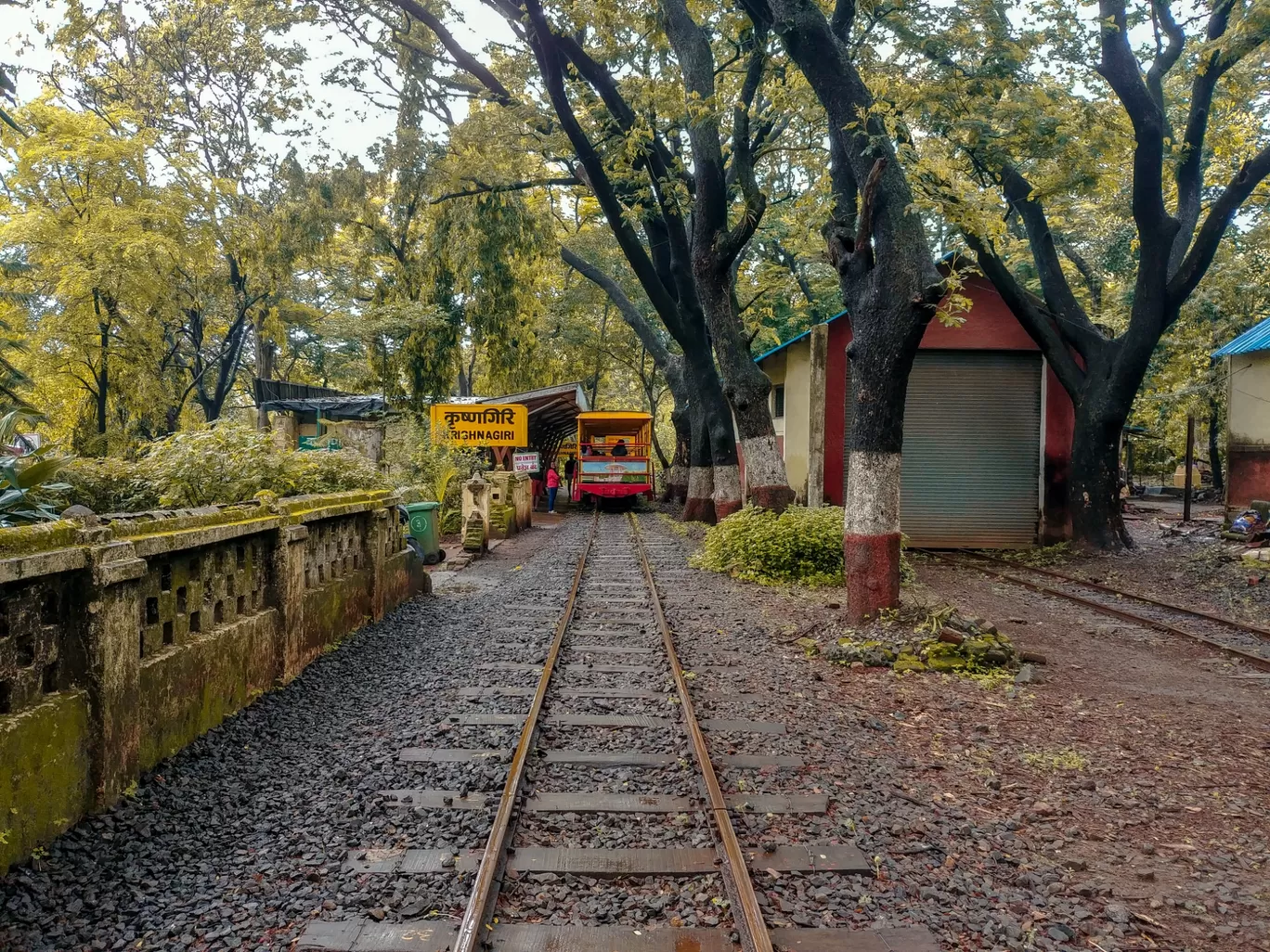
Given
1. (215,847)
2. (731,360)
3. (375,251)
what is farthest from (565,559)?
(375,251)

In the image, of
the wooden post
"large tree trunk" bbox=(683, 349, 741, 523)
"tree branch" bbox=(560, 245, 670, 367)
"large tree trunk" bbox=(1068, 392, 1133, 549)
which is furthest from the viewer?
"tree branch" bbox=(560, 245, 670, 367)

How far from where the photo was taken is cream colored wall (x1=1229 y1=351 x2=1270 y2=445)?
16.9m

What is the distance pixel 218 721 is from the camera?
16.4ft

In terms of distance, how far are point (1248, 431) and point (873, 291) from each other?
13682mm

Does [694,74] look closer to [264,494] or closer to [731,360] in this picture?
[731,360]

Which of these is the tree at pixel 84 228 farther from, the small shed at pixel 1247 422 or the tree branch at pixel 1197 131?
the small shed at pixel 1247 422

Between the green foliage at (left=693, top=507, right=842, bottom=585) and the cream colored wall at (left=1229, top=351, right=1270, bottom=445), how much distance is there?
10609mm

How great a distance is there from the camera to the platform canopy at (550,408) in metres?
22.2

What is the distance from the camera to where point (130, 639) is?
12.9ft

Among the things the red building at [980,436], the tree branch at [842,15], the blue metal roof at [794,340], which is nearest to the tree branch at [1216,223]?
the red building at [980,436]

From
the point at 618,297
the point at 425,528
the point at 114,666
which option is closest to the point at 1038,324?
the point at 425,528

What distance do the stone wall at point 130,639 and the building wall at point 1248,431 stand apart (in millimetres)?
18299

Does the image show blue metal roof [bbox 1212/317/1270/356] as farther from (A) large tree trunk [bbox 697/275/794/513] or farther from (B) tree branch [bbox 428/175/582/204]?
(B) tree branch [bbox 428/175/582/204]

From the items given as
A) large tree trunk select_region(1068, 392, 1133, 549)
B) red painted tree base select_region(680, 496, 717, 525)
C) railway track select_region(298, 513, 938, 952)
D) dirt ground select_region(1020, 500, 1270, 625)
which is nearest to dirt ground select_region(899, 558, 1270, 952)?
railway track select_region(298, 513, 938, 952)
